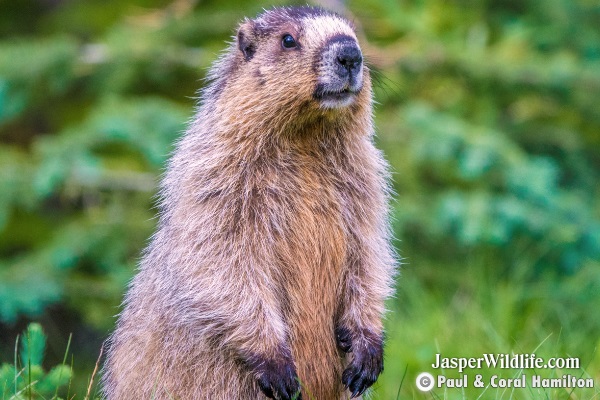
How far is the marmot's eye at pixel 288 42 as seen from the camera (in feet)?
16.7

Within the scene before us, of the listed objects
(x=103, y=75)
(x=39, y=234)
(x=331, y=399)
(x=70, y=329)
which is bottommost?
(x=70, y=329)

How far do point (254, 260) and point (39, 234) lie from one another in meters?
5.75

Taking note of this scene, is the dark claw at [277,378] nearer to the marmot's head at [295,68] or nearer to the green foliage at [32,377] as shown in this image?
the green foliage at [32,377]

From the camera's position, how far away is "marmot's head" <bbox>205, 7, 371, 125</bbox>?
16.0ft

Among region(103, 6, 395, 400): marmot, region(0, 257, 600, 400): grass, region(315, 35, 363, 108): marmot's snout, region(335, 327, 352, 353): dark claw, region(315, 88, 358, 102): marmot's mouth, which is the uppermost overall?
region(315, 35, 363, 108): marmot's snout

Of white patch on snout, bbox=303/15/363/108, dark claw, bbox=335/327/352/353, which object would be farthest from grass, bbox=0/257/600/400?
white patch on snout, bbox=303/15/363/108

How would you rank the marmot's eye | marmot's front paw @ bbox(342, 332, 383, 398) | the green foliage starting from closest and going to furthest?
the green foliage → marmot's front paw @ bbox(342, 332, 383, 398) → the marmot's eye

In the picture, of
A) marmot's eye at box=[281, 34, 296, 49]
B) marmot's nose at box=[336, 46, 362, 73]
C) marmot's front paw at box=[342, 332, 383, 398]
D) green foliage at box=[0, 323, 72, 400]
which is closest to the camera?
green foliage at box=[0, 323, 72, 400]

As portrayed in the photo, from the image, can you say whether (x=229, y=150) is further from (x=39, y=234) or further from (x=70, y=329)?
(x=70, y=329)

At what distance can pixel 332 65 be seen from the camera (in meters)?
4.87

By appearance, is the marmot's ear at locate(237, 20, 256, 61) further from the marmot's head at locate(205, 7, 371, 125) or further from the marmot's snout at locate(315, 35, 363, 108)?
the marmot's snout at locate(315, 35, 363, 108)

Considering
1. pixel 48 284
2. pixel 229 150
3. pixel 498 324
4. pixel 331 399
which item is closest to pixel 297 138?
pixel 229 150

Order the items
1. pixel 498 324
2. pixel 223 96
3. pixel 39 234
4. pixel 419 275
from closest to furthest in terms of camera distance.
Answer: pixel 223 96
pixel 498 324
pixel 419 275
pixel 39 234

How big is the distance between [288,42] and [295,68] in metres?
0.20
